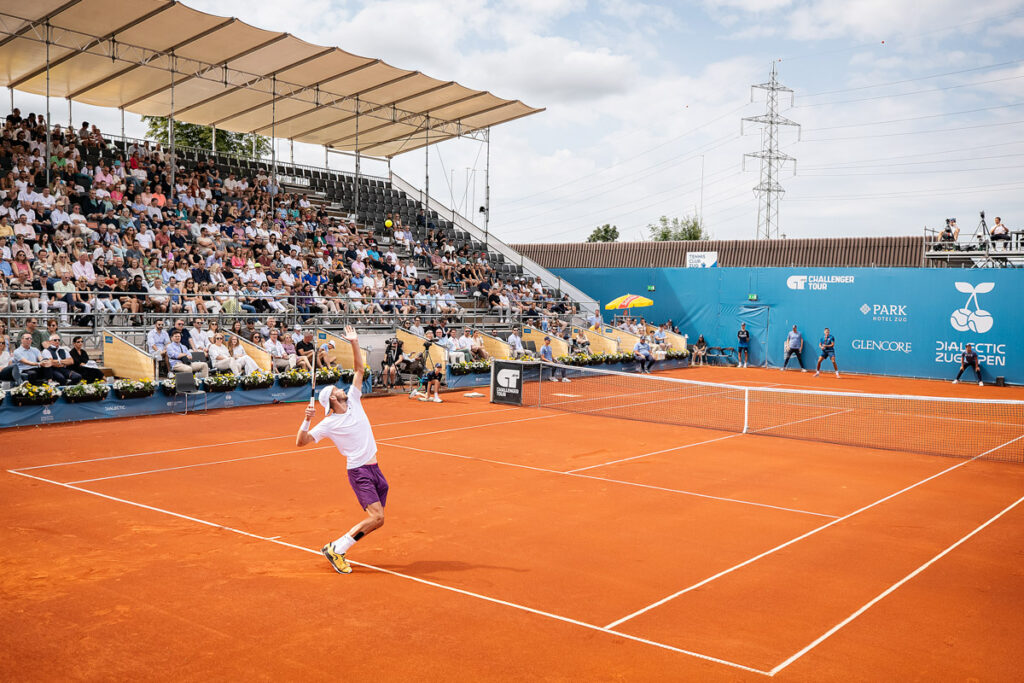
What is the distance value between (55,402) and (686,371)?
23.7 metres

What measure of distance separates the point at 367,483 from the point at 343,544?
2.12 feet

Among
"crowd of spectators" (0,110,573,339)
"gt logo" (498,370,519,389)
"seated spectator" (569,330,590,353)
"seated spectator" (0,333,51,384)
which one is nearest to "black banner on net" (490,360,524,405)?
"gt logo" (498,370,519,389)

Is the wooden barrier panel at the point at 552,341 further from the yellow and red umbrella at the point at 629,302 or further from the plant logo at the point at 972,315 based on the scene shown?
the plant logo at the point at 972,315


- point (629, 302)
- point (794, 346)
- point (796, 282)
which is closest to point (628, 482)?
point (629, 302)

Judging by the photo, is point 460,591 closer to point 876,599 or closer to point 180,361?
point 876,599

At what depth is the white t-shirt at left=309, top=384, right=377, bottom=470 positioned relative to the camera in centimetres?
839

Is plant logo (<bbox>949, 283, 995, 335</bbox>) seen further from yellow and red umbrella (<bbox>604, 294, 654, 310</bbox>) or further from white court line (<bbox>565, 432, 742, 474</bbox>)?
white court line (<bbox>565, 432, 742, 474</bbox>)

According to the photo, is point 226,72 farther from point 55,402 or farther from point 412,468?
point 412,468

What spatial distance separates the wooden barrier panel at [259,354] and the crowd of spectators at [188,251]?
1624mm

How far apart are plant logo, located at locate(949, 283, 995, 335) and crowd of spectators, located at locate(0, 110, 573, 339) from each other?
15.3 m

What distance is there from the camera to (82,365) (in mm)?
18531

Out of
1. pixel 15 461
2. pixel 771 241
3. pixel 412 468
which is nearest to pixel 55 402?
pixel 15 461

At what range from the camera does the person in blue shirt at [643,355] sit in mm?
32281

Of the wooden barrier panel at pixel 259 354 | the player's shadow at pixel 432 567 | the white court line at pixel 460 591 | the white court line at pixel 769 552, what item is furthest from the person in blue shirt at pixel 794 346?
the white court line at pixel 460 591
